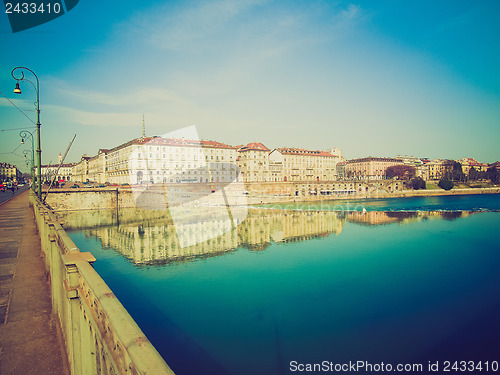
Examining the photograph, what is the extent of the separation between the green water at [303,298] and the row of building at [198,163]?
38.1 meters

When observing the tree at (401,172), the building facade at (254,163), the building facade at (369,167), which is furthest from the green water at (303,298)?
the building facade at (369,167)

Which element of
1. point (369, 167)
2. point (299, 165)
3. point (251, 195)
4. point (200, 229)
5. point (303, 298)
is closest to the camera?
point (303, 298)

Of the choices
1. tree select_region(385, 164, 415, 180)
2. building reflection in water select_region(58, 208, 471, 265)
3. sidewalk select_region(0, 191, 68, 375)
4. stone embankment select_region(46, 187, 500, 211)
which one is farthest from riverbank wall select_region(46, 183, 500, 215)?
tree select_region(385, 164, 415, 180)

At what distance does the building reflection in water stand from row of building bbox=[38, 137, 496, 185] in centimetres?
1702

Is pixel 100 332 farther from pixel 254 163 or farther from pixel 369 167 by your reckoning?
pixel 369 167

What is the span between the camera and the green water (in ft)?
38.1

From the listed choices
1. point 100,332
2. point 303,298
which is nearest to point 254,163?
point 303,298

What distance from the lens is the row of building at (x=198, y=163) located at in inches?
2763

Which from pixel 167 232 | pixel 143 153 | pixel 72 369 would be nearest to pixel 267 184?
pixel 143 153

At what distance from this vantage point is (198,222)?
41781 mm

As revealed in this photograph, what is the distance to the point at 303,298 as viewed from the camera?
645 inches

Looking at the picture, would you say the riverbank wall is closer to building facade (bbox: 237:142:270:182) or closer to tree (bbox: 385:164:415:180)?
building facade (bbox: 237:142:270:182)

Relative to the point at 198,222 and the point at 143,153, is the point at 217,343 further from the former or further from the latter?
the point at 143,153

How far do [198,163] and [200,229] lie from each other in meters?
43.1
